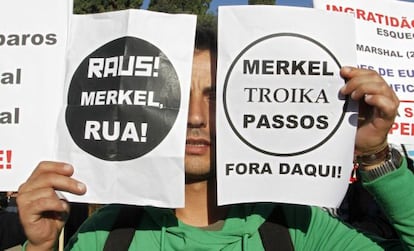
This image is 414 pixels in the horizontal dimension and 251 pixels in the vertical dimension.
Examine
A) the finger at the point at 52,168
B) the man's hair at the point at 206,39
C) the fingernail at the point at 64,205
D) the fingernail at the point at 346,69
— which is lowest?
the fingernail at the point at 64,205

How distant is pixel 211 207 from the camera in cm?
189

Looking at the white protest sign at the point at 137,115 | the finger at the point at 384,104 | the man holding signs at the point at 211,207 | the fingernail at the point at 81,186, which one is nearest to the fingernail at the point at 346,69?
the man holding signs at the point at 211,207

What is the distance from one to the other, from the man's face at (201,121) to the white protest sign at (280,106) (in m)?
0.05

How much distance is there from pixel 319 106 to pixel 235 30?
0.34 metres

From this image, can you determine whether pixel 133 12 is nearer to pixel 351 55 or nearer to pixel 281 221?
pixel 351 55

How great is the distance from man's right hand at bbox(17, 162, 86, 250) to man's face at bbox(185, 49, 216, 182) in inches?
13.6

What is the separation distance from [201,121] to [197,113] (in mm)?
27

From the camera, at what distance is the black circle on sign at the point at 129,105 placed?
1732mm

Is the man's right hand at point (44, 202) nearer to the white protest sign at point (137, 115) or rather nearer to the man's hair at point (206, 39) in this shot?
the white protest sign at point (137, 115)

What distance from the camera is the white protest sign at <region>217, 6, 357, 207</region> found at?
174cm

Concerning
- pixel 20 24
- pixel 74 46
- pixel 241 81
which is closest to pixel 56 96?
pixel 74 46

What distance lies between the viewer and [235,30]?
1743mm

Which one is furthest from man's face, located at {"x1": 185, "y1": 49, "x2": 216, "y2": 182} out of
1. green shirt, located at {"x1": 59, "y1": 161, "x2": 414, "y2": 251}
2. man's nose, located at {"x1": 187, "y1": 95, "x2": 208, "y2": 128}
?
green shirt, located at {"x1": 59, "y1": 161, "x2": 414, "y2": 251}

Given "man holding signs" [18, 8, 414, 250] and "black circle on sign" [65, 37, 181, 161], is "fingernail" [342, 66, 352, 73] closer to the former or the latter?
"man holding signs" [18, 8, 414, 250]
